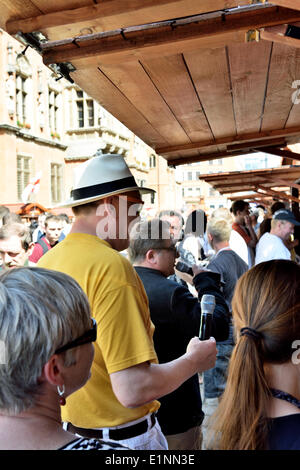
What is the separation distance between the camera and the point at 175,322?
9.09 feet

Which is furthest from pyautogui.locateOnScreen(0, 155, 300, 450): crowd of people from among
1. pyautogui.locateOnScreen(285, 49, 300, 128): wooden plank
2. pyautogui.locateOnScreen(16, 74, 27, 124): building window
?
pyautogui.locateOnScreen(16, 74, 27, 124): building window

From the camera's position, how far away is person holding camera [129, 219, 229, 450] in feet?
9.07

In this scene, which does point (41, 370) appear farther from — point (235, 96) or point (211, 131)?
point (211, 131)

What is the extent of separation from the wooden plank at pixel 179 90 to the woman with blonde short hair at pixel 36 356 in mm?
1560

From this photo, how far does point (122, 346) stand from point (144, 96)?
1.79 meters

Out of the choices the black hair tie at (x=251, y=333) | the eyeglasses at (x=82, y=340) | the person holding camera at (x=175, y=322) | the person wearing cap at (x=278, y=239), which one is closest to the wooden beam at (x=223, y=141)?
the person wearing cap at (x=278, y=239)

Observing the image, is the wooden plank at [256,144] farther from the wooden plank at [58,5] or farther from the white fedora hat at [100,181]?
the wooden plank at [58,5]

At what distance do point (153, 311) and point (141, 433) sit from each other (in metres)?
0.93

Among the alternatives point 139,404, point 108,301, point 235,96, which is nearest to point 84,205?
point 108,301

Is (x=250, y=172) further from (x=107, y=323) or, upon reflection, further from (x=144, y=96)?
(x=107, y=323)

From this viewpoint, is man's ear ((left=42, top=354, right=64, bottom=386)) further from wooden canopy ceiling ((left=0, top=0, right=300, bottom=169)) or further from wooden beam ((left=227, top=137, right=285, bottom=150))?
wooden beam ((left=227, top=137, right=285, bottom=150))

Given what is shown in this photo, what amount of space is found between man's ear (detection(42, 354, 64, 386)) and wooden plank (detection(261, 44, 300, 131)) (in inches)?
71.3

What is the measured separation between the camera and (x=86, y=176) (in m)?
2.14

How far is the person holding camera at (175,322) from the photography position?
2.76m
